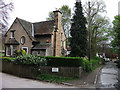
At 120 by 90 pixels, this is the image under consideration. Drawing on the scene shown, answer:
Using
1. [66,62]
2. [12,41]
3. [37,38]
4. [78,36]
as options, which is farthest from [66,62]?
[12,41]

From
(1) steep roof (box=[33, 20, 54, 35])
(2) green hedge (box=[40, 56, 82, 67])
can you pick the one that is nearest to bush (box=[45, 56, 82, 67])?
(2) green hedge (box=[40, 56, 82, 67])

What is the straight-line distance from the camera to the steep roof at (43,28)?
2308cm

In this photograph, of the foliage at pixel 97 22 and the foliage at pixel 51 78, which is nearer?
the foliage at pixel 51 78

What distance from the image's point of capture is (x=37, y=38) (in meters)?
23.8

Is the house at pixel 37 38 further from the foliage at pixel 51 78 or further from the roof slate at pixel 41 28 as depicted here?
the foliage at pixel 51 78

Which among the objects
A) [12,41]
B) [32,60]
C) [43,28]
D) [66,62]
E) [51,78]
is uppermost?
[43,28]

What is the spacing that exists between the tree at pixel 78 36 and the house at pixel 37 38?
4.33 meters

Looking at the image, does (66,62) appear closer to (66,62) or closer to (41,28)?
(66,62)

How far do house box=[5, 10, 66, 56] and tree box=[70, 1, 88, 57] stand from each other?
4326 mm

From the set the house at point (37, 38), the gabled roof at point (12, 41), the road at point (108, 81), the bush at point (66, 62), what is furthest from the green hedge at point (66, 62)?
the gabled roof at point (12, 41)

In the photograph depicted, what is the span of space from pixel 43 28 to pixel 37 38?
239 centimetres

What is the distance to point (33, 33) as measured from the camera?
80.7 feet

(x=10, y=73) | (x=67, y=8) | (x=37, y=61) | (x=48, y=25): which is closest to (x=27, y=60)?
(x=37, y=61)

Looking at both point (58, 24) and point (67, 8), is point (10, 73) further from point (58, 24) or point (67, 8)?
point (67, 8)
